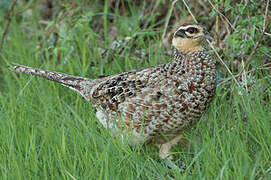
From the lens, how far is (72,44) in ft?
20.8

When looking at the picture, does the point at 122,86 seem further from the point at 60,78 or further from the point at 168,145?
the point at 60,78

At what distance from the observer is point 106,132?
14.1 feet

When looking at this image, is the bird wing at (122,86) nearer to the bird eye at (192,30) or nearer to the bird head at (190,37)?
the bird head at (190,37)

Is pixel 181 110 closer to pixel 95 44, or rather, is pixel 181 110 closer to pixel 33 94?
pixel 33 94

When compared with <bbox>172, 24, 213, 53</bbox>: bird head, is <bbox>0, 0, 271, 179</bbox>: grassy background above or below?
below

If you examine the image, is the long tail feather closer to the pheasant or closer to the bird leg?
the pheasant

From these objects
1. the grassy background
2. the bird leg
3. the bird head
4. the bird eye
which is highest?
the bird eye

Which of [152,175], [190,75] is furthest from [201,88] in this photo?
[152,175]

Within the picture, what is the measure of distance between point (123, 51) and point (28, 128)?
6.67 feet

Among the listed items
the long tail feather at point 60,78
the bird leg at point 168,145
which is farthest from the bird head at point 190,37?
the long tail feather at point 60,78

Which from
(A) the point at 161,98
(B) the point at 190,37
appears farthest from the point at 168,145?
(B) the point at 190,37

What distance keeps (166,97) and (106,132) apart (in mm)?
656

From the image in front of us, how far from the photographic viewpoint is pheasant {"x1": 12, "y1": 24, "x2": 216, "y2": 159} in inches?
166

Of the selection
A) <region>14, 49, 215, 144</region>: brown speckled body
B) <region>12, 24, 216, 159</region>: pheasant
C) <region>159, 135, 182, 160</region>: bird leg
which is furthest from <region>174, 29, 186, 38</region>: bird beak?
<region>159, 135, 182, 160</region>: bird leg
